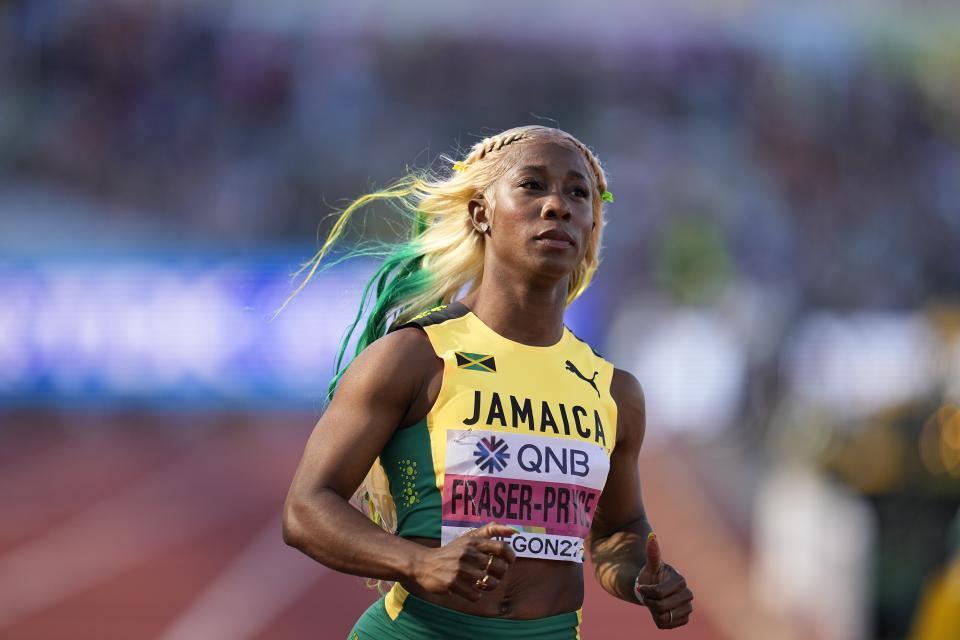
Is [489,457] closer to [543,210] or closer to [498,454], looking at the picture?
[498,454]

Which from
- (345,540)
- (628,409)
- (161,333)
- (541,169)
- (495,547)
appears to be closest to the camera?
(495,547)

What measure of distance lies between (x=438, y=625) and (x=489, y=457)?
34 cm

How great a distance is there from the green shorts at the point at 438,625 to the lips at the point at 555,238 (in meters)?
0.75

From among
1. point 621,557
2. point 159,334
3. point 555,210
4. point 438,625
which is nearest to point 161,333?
point 159,334

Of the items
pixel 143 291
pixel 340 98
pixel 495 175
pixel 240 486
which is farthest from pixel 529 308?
pixel 340 98

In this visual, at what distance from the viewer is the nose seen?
280 centimetres

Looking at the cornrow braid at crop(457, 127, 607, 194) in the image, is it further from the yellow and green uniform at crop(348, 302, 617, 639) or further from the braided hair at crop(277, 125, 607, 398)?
the yellow and green uniform at crop(348, 302, 617, 639)

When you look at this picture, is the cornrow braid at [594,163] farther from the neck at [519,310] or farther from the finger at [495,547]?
the finger at [495,547]

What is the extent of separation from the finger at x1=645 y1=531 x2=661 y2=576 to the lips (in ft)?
2.04

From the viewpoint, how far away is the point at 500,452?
2.67 m

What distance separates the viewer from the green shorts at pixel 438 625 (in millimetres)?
2600

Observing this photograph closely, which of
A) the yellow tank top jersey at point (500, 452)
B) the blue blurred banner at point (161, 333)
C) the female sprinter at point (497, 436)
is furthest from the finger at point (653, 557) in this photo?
the blue blurred banner at point (161, 333)

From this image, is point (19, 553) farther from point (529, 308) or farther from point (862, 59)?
point (862, 59)

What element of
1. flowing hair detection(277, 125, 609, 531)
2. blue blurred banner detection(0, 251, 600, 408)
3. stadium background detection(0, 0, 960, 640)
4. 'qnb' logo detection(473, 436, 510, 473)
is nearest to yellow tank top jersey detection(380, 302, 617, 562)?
'qnb' logo detection(473, 436, 510, 473)
